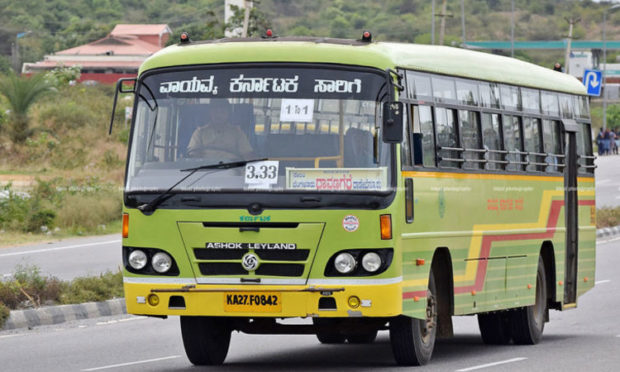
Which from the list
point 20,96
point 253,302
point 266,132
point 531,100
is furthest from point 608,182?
point 253,302

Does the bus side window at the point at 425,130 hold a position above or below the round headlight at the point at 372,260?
above

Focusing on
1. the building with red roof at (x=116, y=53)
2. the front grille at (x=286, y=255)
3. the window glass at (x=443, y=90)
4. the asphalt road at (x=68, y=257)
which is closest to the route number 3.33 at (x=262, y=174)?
the front grille at (x=286, y=255)

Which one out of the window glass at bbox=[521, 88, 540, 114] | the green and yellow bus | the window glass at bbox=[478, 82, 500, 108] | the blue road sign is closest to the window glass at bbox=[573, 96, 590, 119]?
the window glass at bbox=[521, 88, 540, 114]

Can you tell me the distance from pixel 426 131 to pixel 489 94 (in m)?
1.97

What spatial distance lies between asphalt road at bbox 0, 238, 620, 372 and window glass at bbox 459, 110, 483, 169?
74.5 inches

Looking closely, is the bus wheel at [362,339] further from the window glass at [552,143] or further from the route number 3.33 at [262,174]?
the route number 3.33 at [262,174]

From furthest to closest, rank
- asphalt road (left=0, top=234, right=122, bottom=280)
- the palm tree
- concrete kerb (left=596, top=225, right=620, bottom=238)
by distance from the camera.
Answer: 1. the palm tree
2. concrete kerb (left=596, top=225, right=620, bottom=238)
3. asphalt road (left=0, top=234, right=122, bottom=280)

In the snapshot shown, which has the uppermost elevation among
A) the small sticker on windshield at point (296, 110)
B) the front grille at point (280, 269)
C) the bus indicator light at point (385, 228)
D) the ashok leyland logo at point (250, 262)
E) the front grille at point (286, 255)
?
the small sticker on windshield at point (296, 110)

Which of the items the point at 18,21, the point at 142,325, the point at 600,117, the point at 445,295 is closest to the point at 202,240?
the point at 445,295

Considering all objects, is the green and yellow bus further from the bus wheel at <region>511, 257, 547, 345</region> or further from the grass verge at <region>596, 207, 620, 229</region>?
the grass verge at <region>596, 207, 620, 229</region>

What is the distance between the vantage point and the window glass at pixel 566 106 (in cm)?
1645

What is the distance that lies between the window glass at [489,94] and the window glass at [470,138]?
13.5 inches

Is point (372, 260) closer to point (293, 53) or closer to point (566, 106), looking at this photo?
point (293, 53)

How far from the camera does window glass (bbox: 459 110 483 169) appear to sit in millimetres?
13094
